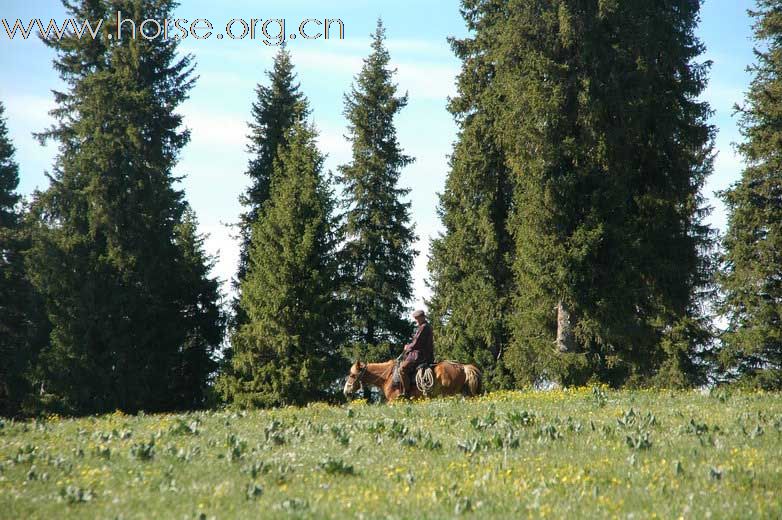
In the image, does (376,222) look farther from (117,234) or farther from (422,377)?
(422,377)

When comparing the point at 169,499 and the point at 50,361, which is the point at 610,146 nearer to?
the point at 169,499

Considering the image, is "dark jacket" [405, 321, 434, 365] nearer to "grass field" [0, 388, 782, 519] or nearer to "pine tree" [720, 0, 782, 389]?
"grass field" [0, 388, 782, 519]

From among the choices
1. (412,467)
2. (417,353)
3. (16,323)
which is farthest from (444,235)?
(412,467)

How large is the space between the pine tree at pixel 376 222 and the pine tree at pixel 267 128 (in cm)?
421

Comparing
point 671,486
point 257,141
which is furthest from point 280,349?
point 671,486

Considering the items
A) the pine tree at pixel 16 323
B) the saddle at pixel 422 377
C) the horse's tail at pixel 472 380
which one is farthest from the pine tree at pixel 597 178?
the pine tree at pixel 16 323

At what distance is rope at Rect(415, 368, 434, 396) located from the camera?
21688 millimetres

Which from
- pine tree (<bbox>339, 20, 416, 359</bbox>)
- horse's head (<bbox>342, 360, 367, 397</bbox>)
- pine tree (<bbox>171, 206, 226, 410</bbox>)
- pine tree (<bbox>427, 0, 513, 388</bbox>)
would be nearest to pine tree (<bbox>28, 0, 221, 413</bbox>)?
pine tree (<bbox>171, 206, 226, 410</bbox>)

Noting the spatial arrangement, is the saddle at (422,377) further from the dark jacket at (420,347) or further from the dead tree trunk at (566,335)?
the dead tree trunk at (566,335)

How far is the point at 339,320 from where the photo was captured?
126 ft

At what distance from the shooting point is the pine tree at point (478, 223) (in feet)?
121

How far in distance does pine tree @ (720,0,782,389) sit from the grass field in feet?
73.7

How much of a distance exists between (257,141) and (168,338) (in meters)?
13.6

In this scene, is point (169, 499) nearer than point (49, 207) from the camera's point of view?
Yes
